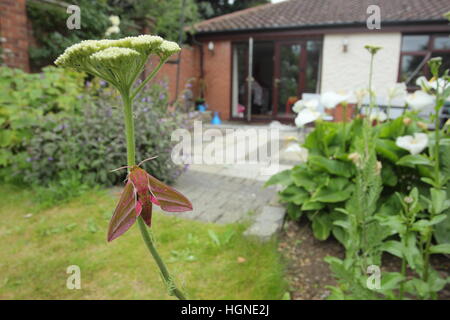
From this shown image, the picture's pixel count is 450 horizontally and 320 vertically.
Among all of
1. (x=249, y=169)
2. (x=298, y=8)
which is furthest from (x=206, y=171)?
(x=298, y=8)

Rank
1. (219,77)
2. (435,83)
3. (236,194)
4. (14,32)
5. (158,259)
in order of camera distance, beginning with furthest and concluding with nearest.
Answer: (219,77), (14,32), (236,194), (435,83), (158,259)

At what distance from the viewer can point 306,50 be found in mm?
9906

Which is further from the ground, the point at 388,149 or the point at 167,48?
the point at 167,48

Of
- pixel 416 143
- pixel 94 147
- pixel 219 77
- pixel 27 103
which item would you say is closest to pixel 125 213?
pixel 416 143

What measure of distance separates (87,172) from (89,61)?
3292 mm

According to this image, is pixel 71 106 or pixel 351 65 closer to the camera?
pixel 71 106

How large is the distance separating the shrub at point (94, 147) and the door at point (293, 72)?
707 centimetres

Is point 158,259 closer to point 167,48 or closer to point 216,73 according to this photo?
point 167,48

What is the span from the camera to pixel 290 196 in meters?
2.66

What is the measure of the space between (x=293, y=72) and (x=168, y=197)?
1045cm

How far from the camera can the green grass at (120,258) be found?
174 cm

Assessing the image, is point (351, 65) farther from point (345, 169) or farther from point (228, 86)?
point (345, 169)

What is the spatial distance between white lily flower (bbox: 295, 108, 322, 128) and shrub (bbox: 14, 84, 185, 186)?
1.89 m

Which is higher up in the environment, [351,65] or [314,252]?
[351,65]
